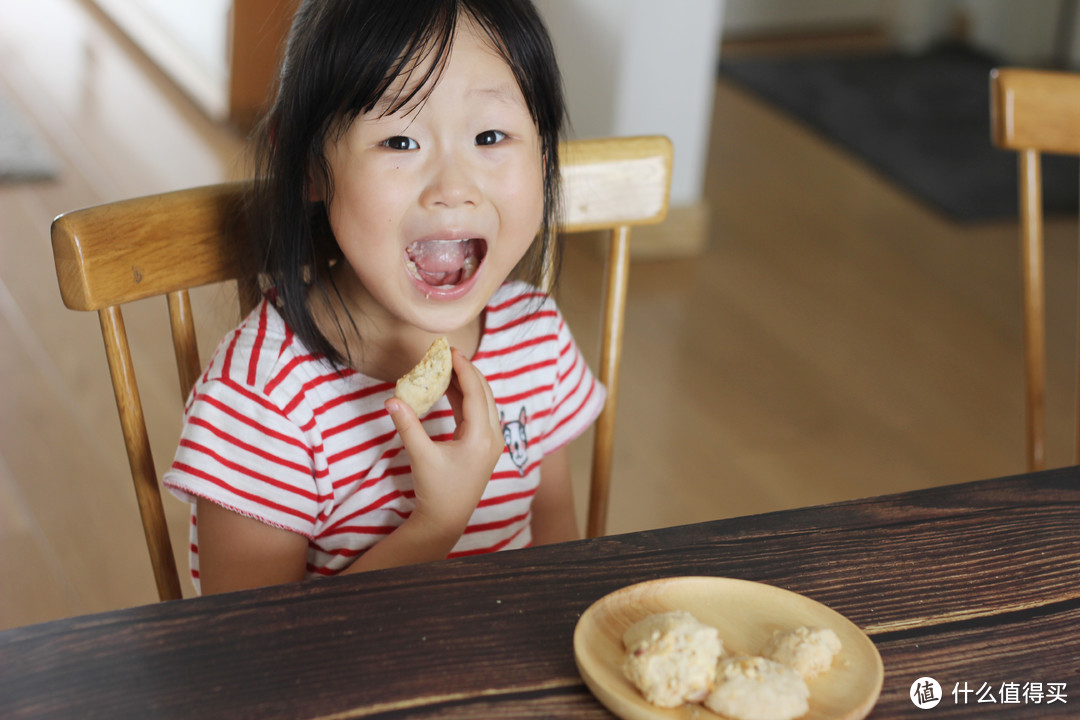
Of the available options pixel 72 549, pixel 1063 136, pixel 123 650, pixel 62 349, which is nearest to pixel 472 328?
pixel 123 650

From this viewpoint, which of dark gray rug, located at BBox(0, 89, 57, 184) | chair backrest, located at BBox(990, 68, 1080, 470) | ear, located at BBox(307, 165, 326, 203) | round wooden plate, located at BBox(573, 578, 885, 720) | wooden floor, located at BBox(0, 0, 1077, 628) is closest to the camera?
round wooden plate, located at BBox(573, 578, 885, 720)

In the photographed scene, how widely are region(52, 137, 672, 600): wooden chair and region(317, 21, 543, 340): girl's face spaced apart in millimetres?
90

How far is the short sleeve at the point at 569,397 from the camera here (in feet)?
3.25

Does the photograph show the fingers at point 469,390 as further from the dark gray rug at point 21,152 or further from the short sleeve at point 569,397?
the dark gray rug at point 21,152

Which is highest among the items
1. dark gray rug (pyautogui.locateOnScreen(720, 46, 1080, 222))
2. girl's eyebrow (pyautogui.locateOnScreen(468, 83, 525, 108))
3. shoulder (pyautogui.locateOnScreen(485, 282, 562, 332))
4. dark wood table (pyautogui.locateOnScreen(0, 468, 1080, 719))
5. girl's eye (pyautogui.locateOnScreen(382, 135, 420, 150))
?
dark gray rug (pyautogui.locateOnScreen(720, 46, 1080, 222))

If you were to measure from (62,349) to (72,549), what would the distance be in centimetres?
60

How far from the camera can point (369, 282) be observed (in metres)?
0.82

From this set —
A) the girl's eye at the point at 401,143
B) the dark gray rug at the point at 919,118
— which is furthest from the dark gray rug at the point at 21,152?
the girl's eye at the point at 401,143

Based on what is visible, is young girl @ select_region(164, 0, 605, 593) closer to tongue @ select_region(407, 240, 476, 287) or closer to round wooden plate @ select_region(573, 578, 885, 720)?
tongue @ select_region(407, 240, 476, 287)

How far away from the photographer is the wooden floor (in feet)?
5.98

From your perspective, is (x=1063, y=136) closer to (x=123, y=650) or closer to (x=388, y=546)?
(x=388, y=546)

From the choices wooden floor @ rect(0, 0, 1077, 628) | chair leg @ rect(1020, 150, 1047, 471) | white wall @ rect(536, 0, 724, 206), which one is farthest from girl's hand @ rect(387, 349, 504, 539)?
white wall @ rect(536, 0, 724, 206)

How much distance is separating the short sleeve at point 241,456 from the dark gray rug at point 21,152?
2.22m

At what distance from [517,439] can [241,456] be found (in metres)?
0.24
